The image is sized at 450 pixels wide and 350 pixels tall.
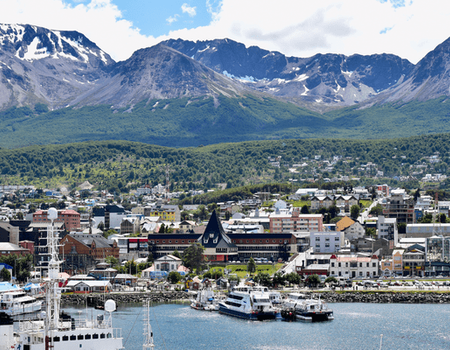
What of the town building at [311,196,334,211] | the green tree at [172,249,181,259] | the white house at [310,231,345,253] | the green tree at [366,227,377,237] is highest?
the town building at [311,196,334,211]

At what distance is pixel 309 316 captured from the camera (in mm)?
85750

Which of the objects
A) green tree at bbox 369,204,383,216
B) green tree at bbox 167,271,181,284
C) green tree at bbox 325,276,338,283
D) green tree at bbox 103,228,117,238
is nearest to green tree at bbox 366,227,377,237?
green tree at bbox 369,204,383,216

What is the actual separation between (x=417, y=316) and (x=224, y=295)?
2447 cm

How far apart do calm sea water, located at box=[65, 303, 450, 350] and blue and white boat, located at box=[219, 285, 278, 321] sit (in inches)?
49.6

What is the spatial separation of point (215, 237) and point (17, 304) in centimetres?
5764

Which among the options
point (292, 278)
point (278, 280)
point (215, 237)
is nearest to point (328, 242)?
point (215, 237)

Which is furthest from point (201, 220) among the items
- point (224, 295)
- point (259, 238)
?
point (224, 295)

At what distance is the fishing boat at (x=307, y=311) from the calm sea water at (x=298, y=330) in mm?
1489

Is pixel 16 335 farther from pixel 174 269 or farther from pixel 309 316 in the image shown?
pixel 174 269

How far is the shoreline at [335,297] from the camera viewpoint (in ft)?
324

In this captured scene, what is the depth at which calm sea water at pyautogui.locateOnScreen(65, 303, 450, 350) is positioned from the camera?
2820 inches

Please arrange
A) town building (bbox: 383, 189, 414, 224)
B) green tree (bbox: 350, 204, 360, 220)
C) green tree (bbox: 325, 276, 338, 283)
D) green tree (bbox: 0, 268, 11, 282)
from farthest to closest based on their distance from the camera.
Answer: green tree (bbox: 350, 204, 360, 220), town building (bbox: 383, 189, 414, 224), green tree (bbox: 0, 268, 11, 282), green tree (bbox: 325, 276, 338, 283)

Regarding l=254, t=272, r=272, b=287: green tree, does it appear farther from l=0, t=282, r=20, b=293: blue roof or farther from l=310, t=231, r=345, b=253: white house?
l=0, t=282, r=20, b=293: blue roof

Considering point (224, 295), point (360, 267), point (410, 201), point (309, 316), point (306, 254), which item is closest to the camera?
point (309, 316)
